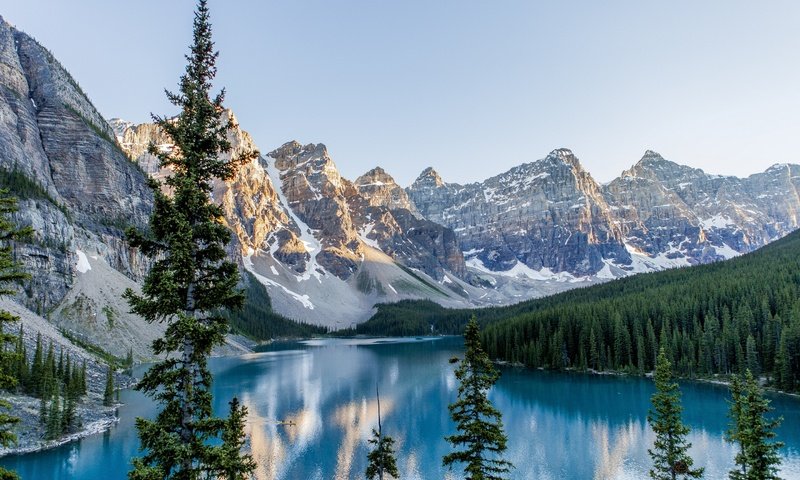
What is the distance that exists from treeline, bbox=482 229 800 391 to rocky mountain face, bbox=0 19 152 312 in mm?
95752

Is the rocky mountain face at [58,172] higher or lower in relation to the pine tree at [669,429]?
higher

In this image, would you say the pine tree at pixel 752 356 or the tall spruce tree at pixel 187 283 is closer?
the tall spruce tree at pixel 187 283

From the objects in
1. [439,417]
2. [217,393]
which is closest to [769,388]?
[439,417]

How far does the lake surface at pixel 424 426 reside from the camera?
136 ft

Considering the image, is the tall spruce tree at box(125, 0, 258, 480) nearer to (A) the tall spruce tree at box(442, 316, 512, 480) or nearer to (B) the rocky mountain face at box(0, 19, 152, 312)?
(A) the tall spruce tree at box(442, 316, 512, 480)

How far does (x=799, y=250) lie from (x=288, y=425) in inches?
5009

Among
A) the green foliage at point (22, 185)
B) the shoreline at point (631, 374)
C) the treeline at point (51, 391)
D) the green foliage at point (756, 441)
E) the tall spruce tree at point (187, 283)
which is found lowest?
the shoreline at point (631, 374)

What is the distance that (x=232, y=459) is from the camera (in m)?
10.8

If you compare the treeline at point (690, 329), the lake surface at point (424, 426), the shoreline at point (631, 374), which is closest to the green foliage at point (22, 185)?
the lake surface at point (424, 426)

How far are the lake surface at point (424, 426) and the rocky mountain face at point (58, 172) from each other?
148ft

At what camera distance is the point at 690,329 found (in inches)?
3701

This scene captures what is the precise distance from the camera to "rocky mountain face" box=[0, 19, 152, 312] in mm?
106750

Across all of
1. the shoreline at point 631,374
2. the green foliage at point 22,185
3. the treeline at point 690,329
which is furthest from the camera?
the green foliage at point 22,185

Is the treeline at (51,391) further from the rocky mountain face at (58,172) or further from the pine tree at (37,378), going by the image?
the rocky mountain face at (58,172)
